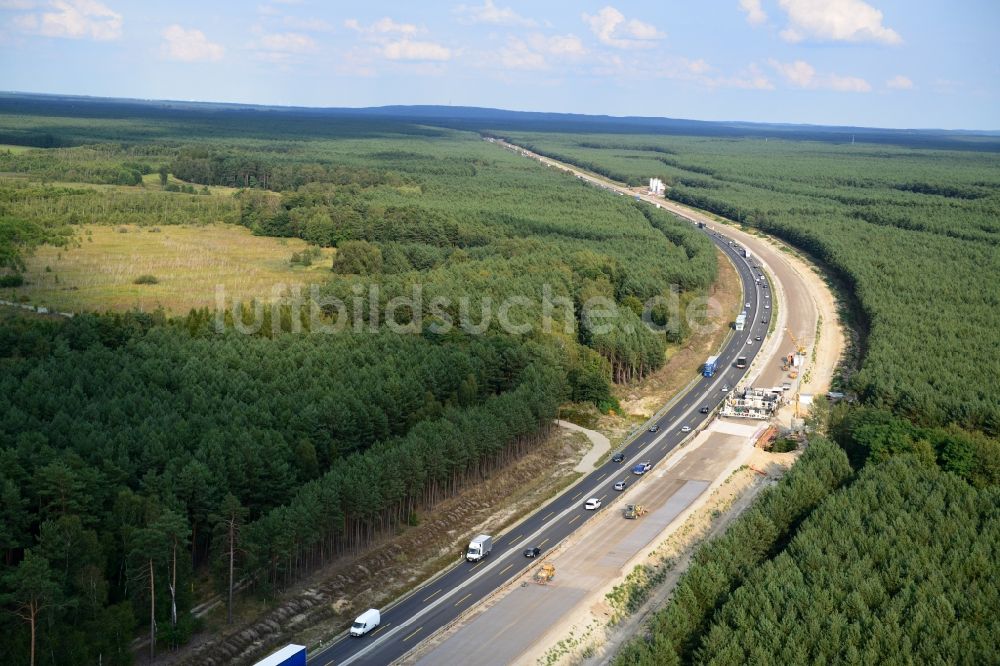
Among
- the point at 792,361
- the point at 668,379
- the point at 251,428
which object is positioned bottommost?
the point at 668,379

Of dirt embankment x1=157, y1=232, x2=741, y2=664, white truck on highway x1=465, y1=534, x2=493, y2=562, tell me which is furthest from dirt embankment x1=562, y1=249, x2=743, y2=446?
white truck on highway x1=465, y1=534, x2=493, y2=562

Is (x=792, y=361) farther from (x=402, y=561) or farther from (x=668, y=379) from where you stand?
(x=402, y=561)

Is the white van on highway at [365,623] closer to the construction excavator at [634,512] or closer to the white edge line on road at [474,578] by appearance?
the white edge line on road at [474,578]

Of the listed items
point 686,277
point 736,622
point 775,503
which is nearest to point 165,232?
point 686,277

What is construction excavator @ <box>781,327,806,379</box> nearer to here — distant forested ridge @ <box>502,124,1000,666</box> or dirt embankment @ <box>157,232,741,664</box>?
distant forested ridge @ <box>502,124,1000,666</box>

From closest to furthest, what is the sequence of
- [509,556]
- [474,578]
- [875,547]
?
[875,547] < [474,578] < [509,556]

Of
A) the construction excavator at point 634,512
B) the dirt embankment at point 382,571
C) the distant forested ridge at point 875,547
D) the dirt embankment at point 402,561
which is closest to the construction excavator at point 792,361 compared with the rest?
the distant forested ridge at point 875,547

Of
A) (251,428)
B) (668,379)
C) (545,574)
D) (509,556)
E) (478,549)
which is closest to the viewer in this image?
(545,574)

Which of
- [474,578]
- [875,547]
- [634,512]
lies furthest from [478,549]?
[875,547]
